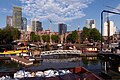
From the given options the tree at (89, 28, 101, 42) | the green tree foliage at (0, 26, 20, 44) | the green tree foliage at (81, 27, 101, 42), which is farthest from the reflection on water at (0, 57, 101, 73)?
the green tree foliage at (81, 27, 101, 42)

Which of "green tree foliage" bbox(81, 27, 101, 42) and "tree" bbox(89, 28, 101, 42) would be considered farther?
"green tree foliage" bbox(81, 27, 101, 42)

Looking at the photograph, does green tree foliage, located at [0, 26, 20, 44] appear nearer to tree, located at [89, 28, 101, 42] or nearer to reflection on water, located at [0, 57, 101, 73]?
tree, located at [89, 28, 101, 42]

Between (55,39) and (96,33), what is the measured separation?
2406 inches

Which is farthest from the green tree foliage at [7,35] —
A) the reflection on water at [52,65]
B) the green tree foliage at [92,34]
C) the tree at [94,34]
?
the reflection on water at [52,65]

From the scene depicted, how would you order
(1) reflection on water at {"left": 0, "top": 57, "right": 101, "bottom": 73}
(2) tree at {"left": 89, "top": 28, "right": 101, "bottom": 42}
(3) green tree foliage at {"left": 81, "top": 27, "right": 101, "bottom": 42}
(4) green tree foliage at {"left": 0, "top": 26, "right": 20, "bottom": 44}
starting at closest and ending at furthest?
(1) reflection on water at {"left": 0, "top": 57, "right": 101, "bottom": 73} < (4) green tree foliage at {"left": 0, "top": 26, "right": 20, "bottom": 44} < (2) tree at {"left": 89, "top": 28, "right": 101, "bottom": 42} < (3) green tree foliage at {"left": 81, "top": 27, "right": 101, "bottom": 42}

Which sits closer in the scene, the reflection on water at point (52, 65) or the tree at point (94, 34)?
the reflection on water at point (52, 65)

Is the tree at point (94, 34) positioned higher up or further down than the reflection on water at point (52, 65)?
higher up

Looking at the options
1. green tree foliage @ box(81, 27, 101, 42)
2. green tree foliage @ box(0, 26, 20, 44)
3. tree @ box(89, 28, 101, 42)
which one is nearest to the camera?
Answer: green tree foliage @ box(0, 26, 20, 44)

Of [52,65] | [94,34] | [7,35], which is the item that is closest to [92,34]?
[94,34]

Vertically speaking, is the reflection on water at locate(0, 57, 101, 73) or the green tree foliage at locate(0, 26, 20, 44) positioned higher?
the green tree foliage at locate(0, 26, 20, 44)

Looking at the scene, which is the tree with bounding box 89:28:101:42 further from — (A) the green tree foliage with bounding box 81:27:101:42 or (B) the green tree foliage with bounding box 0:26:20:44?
(B) the green tree foliage with bounding box 0:26:20:44

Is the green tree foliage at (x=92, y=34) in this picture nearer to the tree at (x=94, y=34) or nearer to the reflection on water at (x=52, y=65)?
the tree at (x=94, y=34)

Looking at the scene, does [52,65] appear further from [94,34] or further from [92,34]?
[92,34]

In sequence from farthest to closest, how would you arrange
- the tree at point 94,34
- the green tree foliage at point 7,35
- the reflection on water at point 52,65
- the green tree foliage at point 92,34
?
the green tree foliage at point 92,34, the tree at point 94,34, the green tree foliage at point 7,35, the reflection on water at point 52,65
